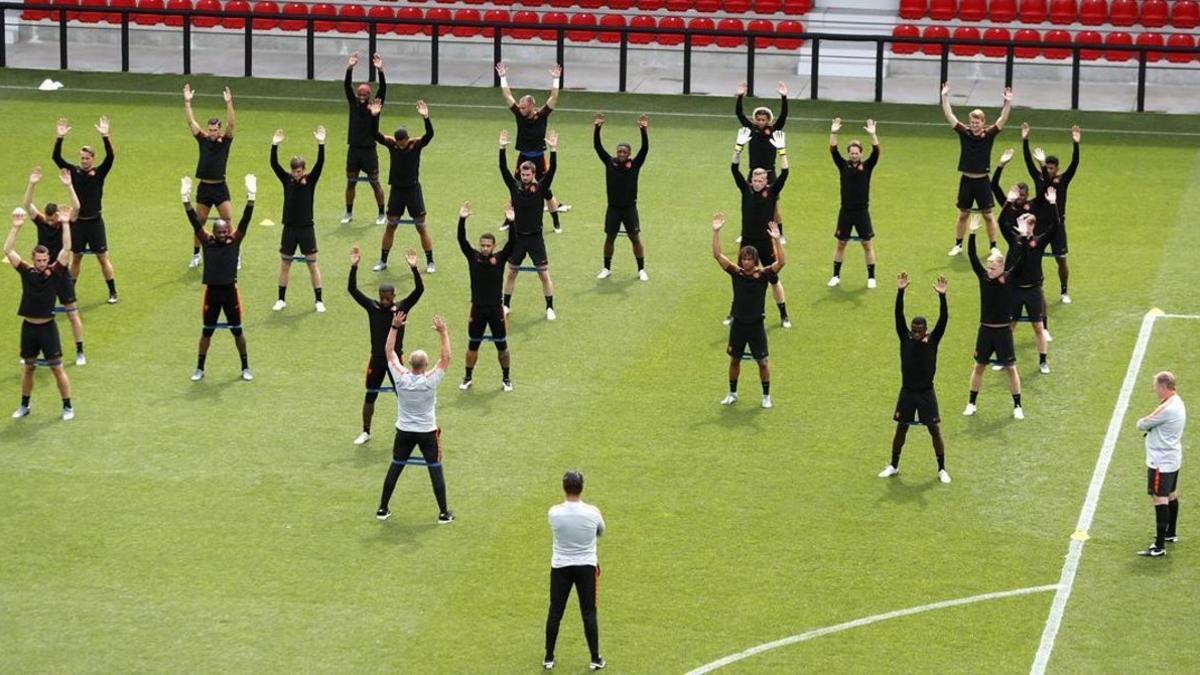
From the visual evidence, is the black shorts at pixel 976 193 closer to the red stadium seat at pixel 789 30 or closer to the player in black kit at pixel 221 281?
the player in black kit at pixel 221 281

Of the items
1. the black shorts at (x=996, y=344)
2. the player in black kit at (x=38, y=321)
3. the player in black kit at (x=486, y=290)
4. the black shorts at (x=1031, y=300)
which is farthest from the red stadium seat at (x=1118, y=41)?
the player in black kit at (x=38, y=321)

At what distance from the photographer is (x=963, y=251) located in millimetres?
31438

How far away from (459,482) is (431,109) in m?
18.7

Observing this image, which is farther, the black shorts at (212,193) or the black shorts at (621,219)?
the black shorts at (212,193)

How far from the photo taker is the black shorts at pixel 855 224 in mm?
29516

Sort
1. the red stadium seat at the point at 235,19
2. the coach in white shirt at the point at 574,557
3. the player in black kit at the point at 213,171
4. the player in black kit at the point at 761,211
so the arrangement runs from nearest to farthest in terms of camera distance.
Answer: the coach in white shirt at the point at 574,557 < the player in black kit at the point at 761,211 < the player in black kit at the point at 213,171 < the red stadium seat at the point at 235,19

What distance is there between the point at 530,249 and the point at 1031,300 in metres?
6.99

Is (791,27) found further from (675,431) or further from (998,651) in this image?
(998,651)

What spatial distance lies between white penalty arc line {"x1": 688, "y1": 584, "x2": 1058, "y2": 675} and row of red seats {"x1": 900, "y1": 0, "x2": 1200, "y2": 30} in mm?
26624

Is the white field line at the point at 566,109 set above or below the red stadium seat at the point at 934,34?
below

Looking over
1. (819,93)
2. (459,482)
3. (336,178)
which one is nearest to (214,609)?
(459,482)

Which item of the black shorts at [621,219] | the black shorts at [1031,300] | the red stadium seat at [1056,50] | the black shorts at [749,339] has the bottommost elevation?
the black shorts at [749,339]

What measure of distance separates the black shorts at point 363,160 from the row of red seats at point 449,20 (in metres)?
12.0

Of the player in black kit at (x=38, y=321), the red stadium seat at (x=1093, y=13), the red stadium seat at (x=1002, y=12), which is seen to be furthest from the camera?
the red stadium seat at (x=1002, y=12)
